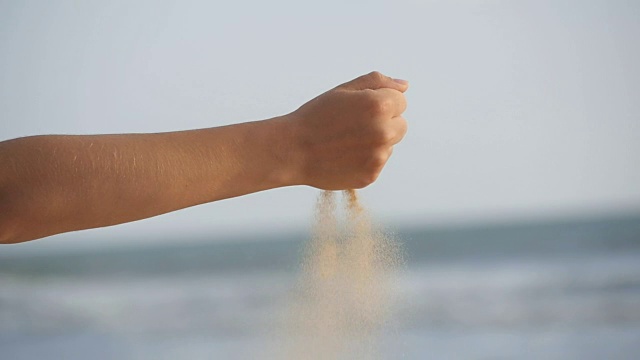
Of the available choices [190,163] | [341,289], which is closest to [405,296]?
[341,289]

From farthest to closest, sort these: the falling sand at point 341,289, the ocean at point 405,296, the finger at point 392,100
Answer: the ocean at point 405,296 < the falling sand at point 341,289 < the finger at point 392,100

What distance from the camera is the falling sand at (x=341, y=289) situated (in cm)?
109

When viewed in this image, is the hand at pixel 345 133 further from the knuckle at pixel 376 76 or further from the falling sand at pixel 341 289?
the falling sand at pixel 341 289

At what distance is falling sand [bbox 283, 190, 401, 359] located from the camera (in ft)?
3.57

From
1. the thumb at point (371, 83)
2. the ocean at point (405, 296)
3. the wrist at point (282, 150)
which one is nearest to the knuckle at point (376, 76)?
the thumb at point (371, 83)

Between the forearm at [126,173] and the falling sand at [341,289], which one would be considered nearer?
the forearm at [126,173]

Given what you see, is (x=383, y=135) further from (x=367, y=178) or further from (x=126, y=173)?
(x=126, y=173)

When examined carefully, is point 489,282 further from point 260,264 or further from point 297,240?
point 297,240

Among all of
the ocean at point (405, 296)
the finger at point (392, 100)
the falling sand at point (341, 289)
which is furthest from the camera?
the ocean at point (405, 296)

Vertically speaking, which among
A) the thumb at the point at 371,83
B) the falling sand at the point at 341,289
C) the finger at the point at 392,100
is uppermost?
the thumb at the point at 371,83

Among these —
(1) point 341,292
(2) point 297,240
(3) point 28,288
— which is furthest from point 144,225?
(1) point 341,292

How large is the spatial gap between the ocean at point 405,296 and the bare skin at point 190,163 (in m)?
0.63

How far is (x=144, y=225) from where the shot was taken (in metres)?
8.94

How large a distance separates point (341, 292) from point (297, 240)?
7387 mm
